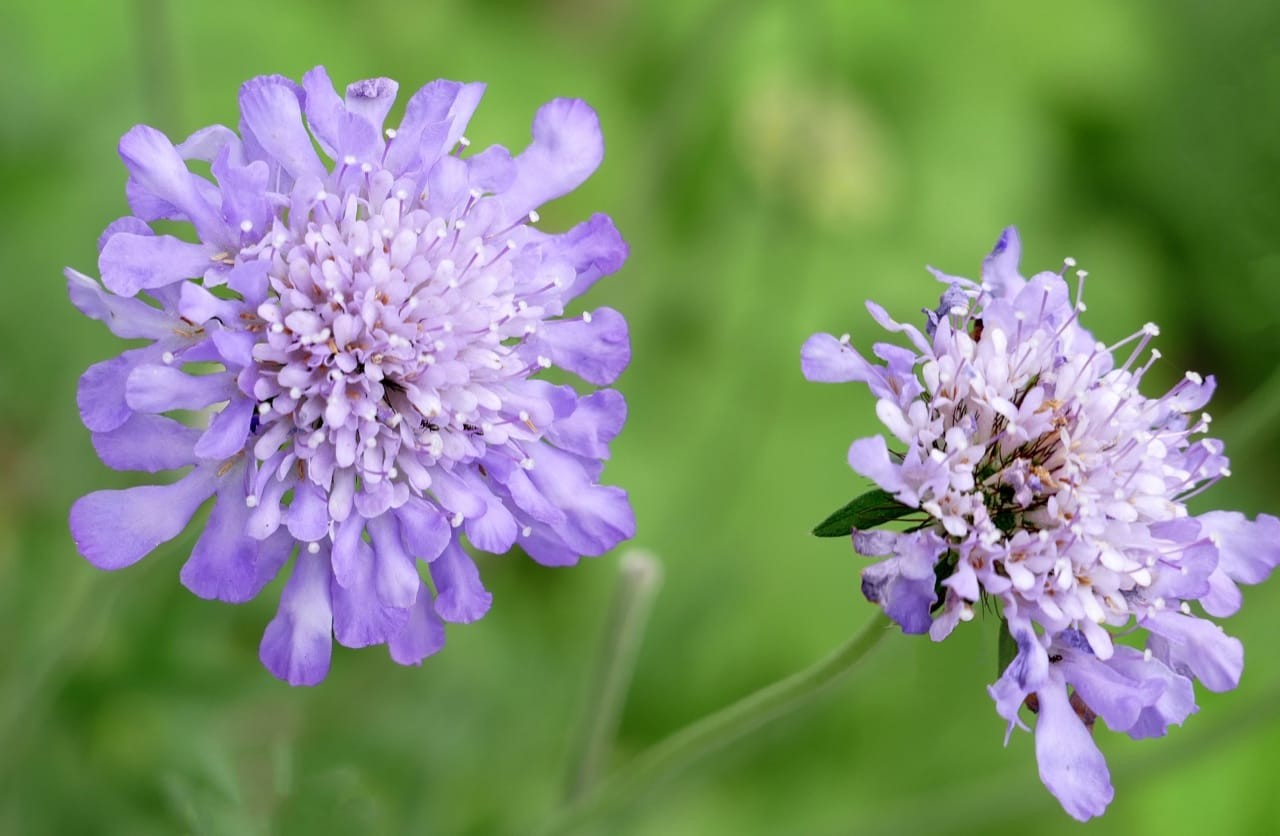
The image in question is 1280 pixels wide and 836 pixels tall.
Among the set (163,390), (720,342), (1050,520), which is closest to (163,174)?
(163,390)

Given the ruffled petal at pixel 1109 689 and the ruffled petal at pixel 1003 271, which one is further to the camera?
the ruffled petal at pixel 1003 271

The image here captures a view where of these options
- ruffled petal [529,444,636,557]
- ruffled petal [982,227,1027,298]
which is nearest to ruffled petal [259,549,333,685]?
ruffled petal [529,444,636,557]

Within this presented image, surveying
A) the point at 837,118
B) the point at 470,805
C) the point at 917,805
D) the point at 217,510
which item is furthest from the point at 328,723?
the point at 837,118

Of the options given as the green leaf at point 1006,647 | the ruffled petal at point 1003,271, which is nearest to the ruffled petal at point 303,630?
the green leaf at point 1006,647

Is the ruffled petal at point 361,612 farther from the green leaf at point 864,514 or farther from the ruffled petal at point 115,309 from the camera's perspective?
the green leaf at point 864,514

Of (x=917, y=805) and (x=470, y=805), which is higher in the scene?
(x=470, y=805)

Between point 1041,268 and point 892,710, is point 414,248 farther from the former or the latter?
Answer: point 1041,268
